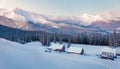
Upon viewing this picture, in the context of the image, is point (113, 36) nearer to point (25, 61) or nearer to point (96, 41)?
point (96, 41)

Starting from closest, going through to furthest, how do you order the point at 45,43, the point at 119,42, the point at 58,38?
the point at 119,42
the point at 45,43
the point at 58,38

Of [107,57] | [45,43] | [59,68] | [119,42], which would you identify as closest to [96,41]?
[119,42]

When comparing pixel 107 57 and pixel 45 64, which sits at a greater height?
pixel 45 64

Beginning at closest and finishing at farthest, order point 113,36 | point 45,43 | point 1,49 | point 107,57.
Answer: point 1,49, point 107,57, point 113,36, point 45,43

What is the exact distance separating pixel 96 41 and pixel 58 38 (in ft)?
72.8

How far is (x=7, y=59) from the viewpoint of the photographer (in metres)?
16.0

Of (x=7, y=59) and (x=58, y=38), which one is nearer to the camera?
(x=7, y=59)

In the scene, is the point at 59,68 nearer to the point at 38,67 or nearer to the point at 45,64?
the point at 45,64

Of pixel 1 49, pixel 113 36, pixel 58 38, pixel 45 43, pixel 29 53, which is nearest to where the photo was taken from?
pixel 1 49

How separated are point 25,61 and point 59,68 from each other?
12.6ft

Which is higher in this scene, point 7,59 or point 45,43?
point 7,59

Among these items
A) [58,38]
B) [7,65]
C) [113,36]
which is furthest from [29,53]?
[58,38]

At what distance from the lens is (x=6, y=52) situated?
17000 mm

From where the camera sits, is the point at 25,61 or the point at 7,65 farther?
the point at 25,61
